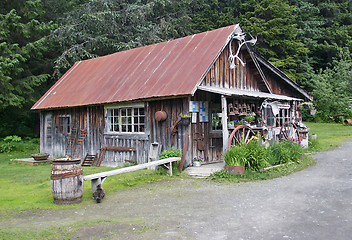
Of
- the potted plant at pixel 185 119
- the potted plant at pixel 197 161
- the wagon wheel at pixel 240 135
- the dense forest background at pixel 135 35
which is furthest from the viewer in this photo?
the dense forest background at pixel 135 35

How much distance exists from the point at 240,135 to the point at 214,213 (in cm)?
526

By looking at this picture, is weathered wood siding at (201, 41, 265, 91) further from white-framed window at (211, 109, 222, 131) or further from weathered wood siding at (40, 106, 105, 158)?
weathered wood siding at (40, 106, 105, 158)

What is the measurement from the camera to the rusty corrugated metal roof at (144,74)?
11648mm

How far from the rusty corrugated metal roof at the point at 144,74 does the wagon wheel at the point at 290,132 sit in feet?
15.7

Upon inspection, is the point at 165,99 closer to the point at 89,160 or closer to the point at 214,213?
the point at 89,160

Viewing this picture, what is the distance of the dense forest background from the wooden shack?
6.59 metres

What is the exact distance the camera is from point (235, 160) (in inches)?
396

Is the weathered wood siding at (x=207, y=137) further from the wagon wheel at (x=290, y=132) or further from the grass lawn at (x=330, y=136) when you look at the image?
the grass lawn at (x=330, y=136)

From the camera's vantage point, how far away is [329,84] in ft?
100

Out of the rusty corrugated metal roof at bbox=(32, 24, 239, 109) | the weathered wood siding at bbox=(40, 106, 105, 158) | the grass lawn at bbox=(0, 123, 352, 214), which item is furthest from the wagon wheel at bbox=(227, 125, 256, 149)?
the weathered wood siding at bbox=(40, 106, 105, 158)

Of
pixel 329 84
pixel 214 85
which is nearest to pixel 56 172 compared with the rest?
pixel 214 85

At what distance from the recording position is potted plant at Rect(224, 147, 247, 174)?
9961mm

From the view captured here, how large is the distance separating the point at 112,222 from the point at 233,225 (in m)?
2.15

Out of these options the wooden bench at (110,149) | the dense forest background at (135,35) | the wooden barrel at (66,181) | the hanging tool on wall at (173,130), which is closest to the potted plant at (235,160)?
the hanging tool on wall at (173,130)
